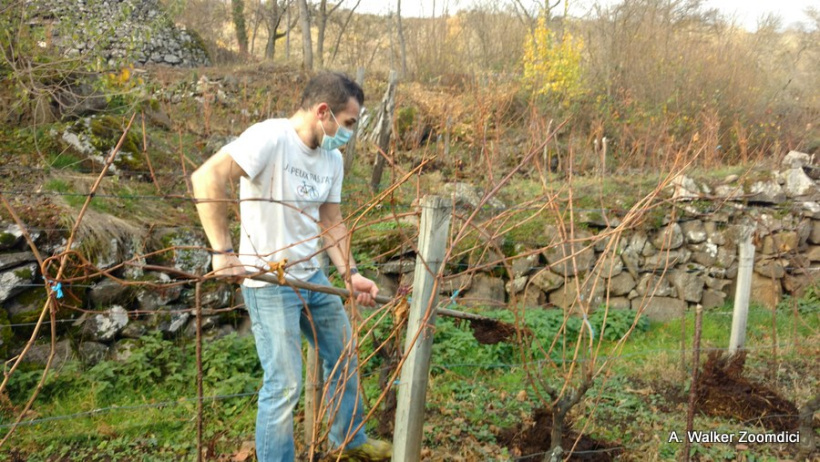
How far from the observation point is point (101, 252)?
4500 millimetres

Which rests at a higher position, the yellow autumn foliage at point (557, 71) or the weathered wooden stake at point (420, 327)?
the yellow autumn foliage at point (557, 71)

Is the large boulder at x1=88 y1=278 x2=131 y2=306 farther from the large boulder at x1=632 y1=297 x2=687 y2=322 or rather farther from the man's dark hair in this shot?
the large boulder at x1=632 y1=297 x2=687 y2=322

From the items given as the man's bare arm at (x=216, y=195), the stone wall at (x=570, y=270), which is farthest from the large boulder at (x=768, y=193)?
the man's bare arm at (x=216, y=195)

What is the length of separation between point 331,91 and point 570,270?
181 inches

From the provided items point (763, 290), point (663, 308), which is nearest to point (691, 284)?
point (663, 308)

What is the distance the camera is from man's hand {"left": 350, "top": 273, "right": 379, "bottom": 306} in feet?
8.03

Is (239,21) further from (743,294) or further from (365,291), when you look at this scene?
(365,291)

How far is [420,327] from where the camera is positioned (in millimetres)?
2221

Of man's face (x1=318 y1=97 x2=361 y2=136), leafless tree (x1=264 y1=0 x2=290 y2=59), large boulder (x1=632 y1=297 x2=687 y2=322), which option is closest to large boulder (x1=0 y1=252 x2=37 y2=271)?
man's face (x1=318 y1=97 x2=361 y2=136)

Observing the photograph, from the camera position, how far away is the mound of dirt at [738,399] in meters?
3.79

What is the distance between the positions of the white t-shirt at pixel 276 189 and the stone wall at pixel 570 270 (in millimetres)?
1982

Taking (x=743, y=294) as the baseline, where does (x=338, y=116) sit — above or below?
above

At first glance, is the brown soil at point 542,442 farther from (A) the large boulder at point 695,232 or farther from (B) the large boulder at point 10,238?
(A) the large boulder at point 695,232

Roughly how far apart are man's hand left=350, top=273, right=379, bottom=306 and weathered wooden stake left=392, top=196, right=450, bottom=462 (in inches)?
8.7
